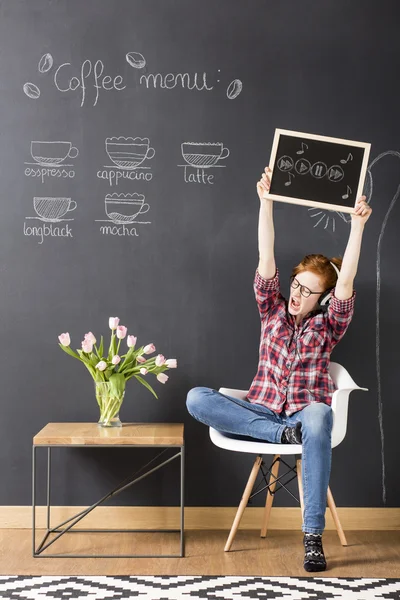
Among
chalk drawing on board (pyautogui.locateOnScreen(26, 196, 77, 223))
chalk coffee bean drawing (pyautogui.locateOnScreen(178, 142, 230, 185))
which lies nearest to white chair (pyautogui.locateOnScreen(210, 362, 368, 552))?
chalk coffee bean drawing (pyautogui.locateOnScreen(178, 142, 230, 185))

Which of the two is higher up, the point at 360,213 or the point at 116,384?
the point at 360,213

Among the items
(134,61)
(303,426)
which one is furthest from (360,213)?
(134,61)

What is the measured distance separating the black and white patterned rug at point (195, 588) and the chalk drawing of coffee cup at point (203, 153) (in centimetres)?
175

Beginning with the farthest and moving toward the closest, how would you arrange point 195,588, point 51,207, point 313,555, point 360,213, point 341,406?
point 51,207
point 360,213
point 341,406
point 313,555
point 195,588

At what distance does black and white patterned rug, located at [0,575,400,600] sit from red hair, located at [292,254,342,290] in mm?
1169

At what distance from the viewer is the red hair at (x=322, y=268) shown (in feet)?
10.3

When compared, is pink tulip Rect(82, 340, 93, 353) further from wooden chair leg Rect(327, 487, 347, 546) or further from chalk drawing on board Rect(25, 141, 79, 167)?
wooden chair leg Rect(327, 487, 347, 546)

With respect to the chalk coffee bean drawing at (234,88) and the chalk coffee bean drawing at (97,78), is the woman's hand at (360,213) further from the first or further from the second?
the chalk coffee bean drawing at (97,78)

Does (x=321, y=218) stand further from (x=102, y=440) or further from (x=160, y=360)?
(x=102, y=440)

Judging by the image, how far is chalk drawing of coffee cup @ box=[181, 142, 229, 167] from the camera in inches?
134

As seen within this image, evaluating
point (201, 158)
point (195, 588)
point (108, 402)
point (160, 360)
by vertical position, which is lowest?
point (195, 588)

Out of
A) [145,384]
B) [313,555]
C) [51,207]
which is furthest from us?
[51,207]

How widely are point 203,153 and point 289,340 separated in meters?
0.93

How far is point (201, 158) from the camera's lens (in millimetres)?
3412
